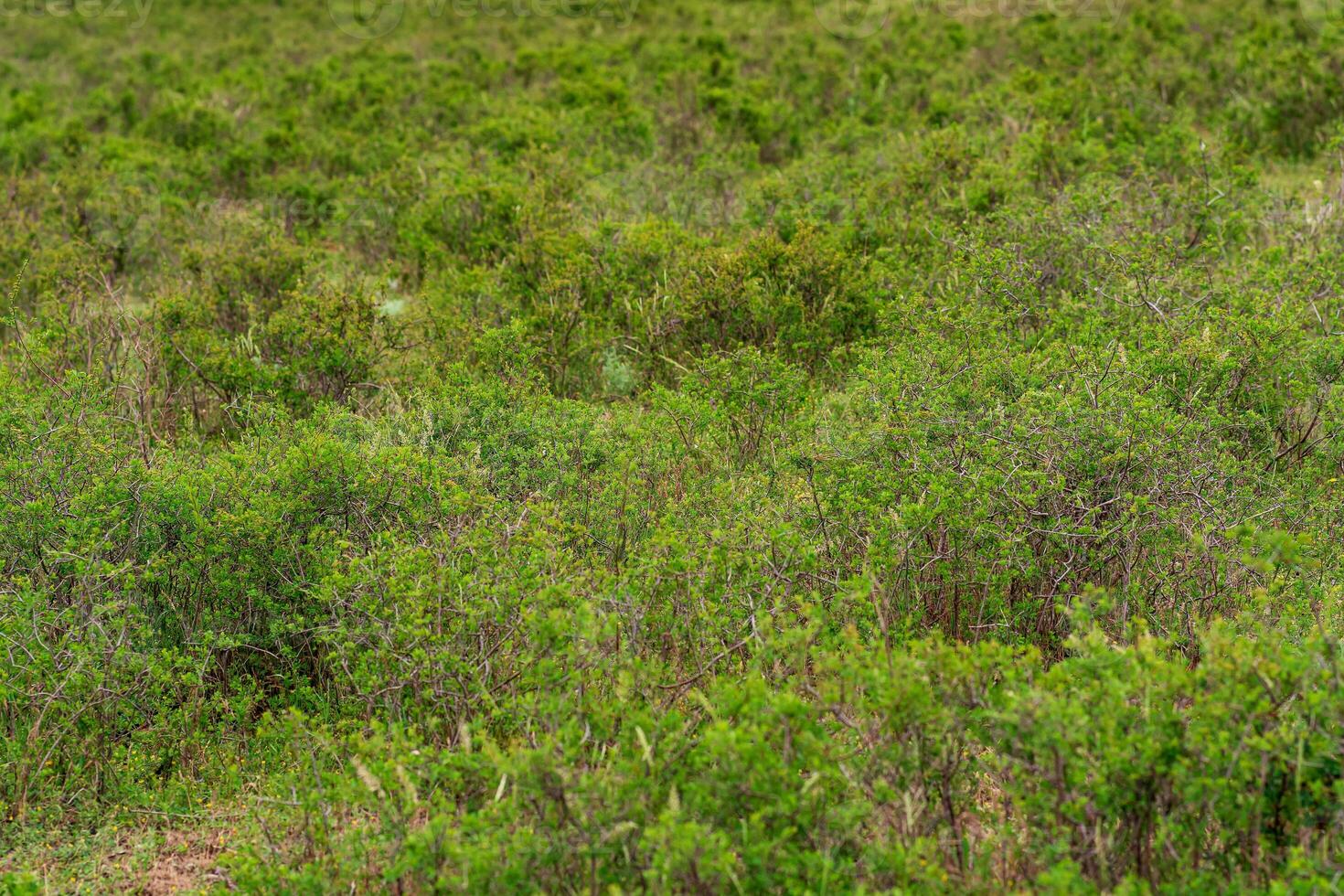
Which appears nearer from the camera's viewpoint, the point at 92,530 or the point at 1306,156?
the point at 92,530

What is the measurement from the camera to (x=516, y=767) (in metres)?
2.49

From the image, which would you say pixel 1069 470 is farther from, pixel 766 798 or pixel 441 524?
pixel 441 524

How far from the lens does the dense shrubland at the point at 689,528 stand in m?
2.45

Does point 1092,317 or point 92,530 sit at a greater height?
point 1092,317

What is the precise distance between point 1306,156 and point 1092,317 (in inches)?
213

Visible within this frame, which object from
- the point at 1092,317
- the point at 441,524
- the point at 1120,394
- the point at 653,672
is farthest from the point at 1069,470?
the point at 441,524

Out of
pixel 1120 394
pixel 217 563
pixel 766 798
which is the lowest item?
pixel 217 563

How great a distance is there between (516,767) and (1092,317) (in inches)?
135

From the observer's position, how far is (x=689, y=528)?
3799 millimetres

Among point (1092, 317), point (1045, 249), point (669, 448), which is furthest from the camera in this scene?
point (1045, 249)

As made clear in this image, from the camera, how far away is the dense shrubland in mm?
2447

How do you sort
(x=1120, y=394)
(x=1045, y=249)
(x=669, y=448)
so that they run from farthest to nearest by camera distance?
1. (x=1045, y=249)
2. (x=669, y=448)
3. (x=1120, y=394)

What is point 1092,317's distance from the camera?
15.9 ft

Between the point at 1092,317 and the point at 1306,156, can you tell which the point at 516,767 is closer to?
the point at 1092,317
